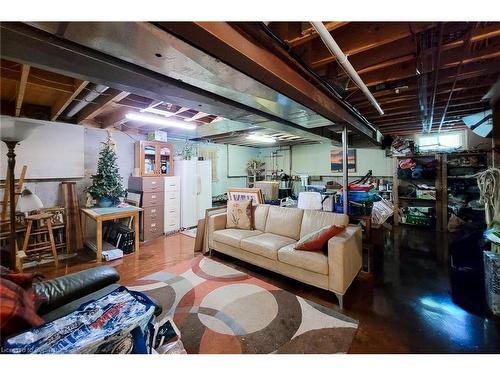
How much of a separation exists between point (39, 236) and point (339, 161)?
7620mm

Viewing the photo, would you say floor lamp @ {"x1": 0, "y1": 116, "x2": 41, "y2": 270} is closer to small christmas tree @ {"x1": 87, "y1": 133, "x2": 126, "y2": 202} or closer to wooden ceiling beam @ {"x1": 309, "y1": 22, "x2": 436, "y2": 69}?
small christmas tree @ {"x1": 87, "y1": 133, "x2": 126, "y2": 202}

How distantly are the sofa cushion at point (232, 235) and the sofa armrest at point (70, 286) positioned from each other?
1.59 metres

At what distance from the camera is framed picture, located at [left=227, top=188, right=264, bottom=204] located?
158 inches

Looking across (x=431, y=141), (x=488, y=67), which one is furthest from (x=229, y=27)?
(x=431, y=141)

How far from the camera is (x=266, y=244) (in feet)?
9.32

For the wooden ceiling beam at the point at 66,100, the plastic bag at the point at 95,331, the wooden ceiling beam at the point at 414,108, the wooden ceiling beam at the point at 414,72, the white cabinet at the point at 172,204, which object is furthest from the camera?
the white cabinet at the point at 172,204

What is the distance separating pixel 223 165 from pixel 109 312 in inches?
257

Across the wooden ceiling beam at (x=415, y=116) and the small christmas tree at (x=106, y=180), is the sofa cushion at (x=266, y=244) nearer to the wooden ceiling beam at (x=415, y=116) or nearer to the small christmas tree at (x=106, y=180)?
the small christmas tree at (x=106, y=180)

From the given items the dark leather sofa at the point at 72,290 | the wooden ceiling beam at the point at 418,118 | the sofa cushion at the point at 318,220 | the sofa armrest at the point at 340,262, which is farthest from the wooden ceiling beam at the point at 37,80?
the wooden ceiling beam at the point at 418,118

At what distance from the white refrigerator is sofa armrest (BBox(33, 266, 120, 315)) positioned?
132 inches

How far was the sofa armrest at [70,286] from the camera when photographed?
1527mm

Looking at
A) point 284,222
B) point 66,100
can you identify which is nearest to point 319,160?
point 284,222

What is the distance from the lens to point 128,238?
3824 millimetres
